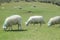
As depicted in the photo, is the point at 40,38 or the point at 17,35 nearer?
the point at 40,38

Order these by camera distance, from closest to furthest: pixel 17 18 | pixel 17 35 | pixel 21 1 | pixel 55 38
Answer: pixel 55 38 < pixel 17 35 < pixel 17 18 < pixel 21 1

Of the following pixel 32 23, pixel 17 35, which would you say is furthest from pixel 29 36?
pixel 32 23

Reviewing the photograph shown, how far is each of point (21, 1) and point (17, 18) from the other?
115ft

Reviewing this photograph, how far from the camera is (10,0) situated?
55562 mm

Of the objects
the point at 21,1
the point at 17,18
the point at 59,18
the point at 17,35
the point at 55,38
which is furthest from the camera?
the point at 21,1

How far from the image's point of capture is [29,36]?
634 inches

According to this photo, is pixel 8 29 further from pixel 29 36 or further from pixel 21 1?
pixel 21 1

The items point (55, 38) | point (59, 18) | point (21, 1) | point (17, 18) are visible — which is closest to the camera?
point (55, 38)

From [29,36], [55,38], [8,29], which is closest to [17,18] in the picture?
[8,29]

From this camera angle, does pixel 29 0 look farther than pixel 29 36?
Yes

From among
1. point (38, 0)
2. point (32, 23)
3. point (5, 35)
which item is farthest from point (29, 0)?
point (5, 35)

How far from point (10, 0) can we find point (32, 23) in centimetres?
3440

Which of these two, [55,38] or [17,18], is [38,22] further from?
[55,38]

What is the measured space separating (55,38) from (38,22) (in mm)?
6585
